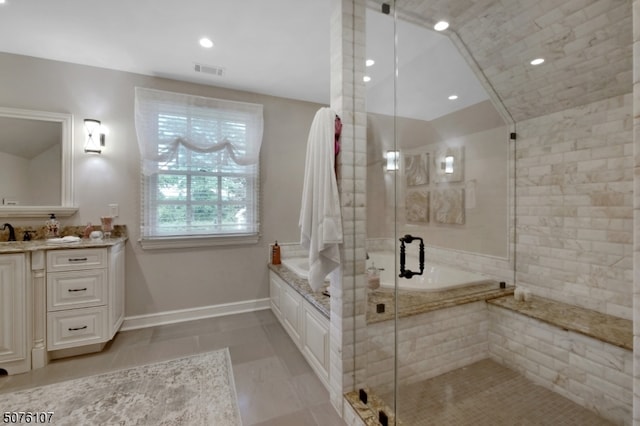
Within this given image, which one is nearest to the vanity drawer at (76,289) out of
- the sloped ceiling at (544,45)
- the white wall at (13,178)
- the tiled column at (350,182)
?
the white wall at (13,178)

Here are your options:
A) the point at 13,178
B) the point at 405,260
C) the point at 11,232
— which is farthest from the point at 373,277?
the point at 13,178

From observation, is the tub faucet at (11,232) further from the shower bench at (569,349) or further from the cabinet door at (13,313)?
the shower bench at (569,349)

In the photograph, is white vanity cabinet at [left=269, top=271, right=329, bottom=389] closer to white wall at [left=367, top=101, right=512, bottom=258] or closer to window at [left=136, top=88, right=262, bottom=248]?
window at [left=136, top=88, right=262, bottom=248]

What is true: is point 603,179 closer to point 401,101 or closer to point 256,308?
point 401,101

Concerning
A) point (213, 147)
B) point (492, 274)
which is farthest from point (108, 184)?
point (492, 274)

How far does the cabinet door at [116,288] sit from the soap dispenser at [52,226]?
543 mm

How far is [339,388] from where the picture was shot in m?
1.61

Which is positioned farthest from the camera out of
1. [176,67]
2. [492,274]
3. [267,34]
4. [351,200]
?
[176,67]

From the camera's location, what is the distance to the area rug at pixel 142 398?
1.56 meters

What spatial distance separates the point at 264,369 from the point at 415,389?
1108 mm

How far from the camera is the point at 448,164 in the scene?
7.90ft

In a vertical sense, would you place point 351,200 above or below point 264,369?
above

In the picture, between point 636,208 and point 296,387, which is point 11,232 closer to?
point 296,387

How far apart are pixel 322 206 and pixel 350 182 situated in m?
0.23
